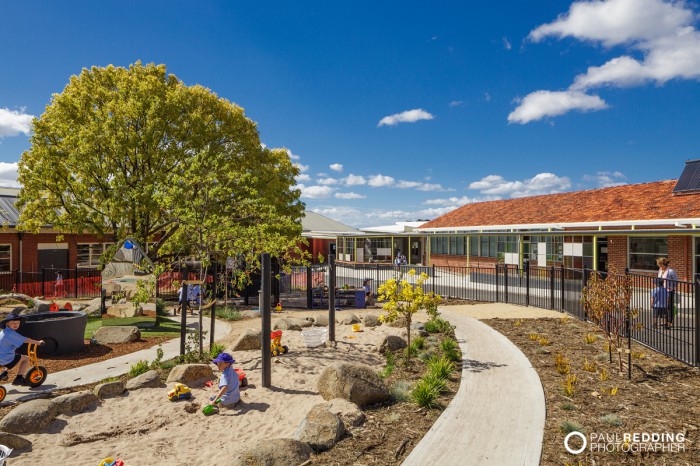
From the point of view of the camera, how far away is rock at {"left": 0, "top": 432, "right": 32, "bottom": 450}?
5410 millimetres

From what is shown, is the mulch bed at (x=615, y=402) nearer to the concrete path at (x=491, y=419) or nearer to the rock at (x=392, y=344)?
the concrete path at (x=491, y=419)

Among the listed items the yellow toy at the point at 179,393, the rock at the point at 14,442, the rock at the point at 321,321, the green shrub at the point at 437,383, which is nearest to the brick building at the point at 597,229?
the rock at the point at 321,321

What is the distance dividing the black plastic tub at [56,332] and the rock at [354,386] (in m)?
7.10

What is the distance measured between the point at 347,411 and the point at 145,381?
13.3 ft

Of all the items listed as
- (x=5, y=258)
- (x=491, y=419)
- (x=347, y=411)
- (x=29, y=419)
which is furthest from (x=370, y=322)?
(x=5, y=258)

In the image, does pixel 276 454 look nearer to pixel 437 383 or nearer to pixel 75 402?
pixel 437 383

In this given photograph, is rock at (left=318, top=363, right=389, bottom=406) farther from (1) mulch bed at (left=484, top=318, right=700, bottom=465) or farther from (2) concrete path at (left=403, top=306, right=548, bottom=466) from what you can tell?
(1) mulch bed at (left=484, top=318, right=700, bottom=465)

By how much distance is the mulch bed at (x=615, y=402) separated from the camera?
5078 millimetres

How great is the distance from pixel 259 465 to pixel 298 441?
61 centimetres

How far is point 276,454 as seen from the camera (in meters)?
4.86

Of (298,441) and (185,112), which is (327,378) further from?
(185,112)

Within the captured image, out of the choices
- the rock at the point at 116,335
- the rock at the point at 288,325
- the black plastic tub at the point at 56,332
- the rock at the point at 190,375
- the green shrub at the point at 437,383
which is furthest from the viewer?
the rock at the point at 288,325

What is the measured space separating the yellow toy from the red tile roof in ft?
77.7

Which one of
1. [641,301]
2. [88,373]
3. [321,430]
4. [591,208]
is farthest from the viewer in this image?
[591,208]
